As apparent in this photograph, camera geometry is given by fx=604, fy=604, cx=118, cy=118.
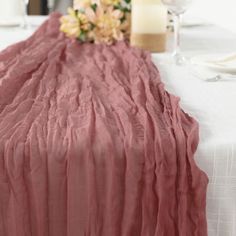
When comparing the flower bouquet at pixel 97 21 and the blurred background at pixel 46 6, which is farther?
the blurred background at pixel 46 6

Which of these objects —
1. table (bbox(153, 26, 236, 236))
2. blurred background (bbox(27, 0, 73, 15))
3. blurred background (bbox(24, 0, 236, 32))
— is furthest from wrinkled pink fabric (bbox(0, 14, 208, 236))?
blurred background (bbox(27, 0, 73, 15))

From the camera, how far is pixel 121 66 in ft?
4.42

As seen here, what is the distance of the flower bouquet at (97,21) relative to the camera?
1680 millimetres

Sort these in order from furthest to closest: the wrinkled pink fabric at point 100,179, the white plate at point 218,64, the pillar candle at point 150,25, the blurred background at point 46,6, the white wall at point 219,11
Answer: the blurred background at point 46,6
the white wall at point 219,11
the pillar candle at point 150,25
the white plate at point 218,64
the wrinkled pink fabric at point 100,179

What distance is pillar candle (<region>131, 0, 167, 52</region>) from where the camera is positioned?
5.31 feet

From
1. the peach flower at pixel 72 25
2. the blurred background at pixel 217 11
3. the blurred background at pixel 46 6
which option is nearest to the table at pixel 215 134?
the peach flower at pixel 72 25

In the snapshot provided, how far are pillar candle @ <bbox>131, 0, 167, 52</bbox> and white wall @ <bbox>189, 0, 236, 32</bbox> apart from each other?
118 cm

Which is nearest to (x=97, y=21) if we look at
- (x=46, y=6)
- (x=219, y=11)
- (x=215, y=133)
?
(x=215, y=133)

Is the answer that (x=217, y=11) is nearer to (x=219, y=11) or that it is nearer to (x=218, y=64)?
(x=219, y=11)

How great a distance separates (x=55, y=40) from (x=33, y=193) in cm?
93

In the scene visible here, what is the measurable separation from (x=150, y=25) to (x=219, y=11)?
1453 millimetres

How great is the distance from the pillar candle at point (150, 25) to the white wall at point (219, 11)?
118 cm

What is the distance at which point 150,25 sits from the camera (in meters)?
1.63

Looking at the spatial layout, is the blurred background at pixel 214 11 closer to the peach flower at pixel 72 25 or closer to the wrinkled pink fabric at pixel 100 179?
the peach flower at pixel 72 25
